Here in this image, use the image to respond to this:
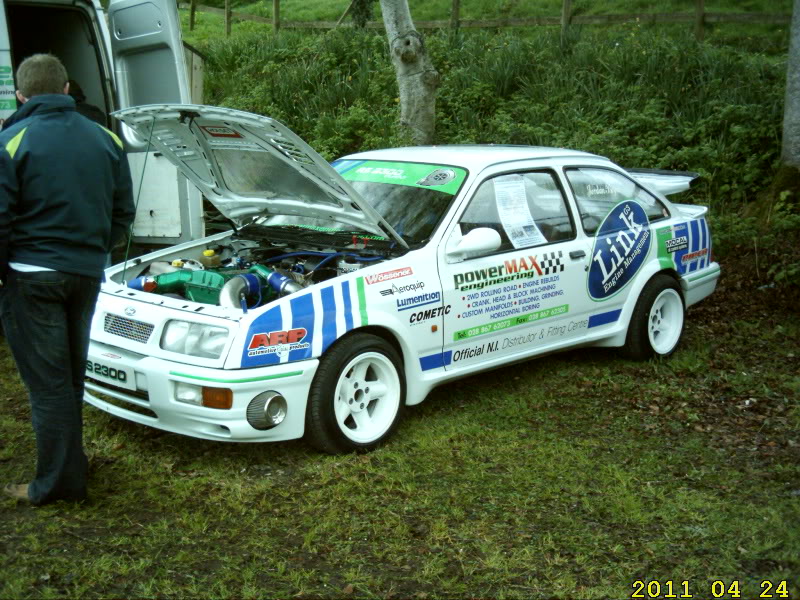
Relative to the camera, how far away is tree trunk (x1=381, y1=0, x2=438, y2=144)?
365 inches

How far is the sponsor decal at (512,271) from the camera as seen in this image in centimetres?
521

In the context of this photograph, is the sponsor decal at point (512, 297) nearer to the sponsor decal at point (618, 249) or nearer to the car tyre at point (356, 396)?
the sponsor decal at point (618, 249)

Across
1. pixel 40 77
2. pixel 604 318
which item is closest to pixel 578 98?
pixel 604 318

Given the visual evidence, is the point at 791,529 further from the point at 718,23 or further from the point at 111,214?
the point at 718,23

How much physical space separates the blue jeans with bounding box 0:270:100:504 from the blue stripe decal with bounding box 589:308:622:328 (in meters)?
3.36

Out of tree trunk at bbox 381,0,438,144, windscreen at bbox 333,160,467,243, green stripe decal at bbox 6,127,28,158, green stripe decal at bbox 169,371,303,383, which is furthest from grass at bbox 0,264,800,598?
tree trunk at bbox 381,0,438,144

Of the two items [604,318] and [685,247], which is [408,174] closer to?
[604,318]

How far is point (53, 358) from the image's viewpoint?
392 centimetres

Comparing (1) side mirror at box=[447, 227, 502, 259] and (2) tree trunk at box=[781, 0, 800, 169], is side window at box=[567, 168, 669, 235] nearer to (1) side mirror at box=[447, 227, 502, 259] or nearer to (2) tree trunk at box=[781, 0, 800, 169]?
(1) side mirror at box=[447, 227, 502, 259]

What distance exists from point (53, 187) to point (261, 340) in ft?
3.94

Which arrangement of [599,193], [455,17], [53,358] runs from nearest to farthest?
[53,358], [599,193], [455,17]

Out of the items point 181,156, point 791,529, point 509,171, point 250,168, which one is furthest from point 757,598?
point 181,156

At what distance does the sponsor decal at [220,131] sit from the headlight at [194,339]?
1.16 meters

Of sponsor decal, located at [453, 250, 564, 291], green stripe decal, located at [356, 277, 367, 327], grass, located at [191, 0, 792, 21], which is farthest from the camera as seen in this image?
grass, located at [191, 0, 792, 21]
